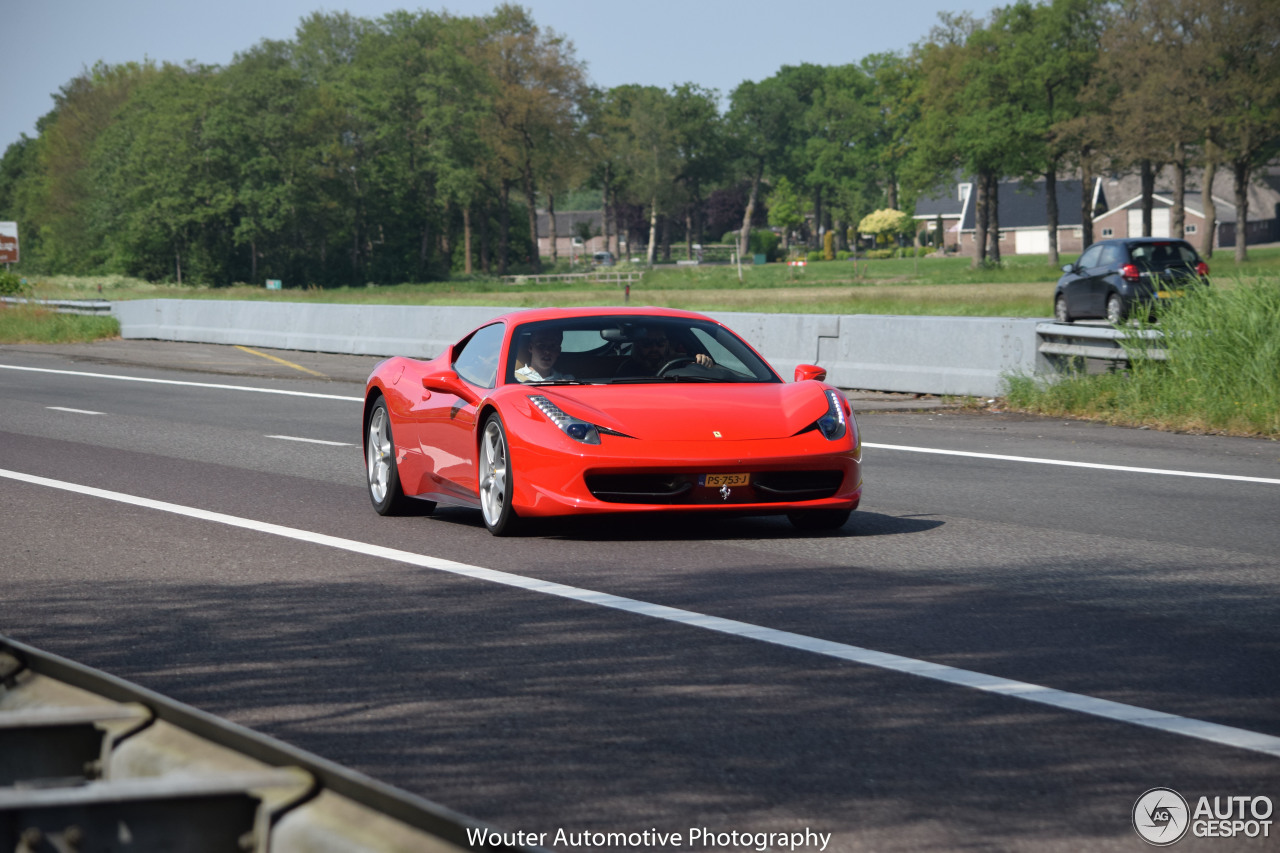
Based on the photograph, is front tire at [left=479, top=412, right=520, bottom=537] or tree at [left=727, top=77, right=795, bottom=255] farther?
tree at [left=727, top=77, right=795, bottom=255]

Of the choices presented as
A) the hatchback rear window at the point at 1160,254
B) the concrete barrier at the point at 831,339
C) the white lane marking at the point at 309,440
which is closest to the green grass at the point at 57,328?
the concrete barrier at the point at 831,339

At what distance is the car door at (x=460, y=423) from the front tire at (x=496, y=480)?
0.11m

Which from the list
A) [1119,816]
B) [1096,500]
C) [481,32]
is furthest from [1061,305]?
[481,32]

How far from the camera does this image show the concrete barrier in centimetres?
1777

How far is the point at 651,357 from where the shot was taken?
30.4 feet

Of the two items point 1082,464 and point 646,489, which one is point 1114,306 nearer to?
point 1082,464

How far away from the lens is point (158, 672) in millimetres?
5520

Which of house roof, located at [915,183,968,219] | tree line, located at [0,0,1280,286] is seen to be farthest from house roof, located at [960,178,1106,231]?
tree line, located at [0,0,1280,286]

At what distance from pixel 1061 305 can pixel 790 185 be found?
471ft

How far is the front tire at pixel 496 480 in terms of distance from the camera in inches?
333

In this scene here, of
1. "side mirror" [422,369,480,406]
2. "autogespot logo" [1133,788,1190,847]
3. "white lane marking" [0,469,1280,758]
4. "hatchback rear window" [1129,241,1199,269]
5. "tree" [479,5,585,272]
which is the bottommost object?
"white lane marking" [0,469,1280,758]

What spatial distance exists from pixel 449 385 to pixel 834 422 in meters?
2.27

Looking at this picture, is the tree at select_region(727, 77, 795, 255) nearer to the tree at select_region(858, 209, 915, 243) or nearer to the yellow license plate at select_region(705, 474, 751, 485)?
the tree at select_region(858, 209, 915, 243)

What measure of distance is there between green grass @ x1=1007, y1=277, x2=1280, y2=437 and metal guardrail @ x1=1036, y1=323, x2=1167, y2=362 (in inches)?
4.7
